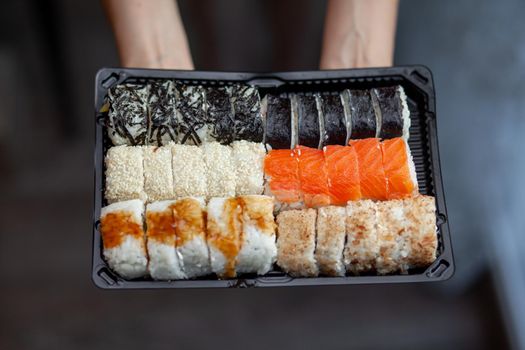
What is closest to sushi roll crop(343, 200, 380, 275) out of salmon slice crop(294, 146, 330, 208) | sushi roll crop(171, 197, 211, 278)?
salmon slice crop(294, 146, 330, 208)

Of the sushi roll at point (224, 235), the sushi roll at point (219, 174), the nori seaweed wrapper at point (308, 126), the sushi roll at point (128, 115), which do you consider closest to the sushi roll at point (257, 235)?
the sushi roll at point (224, 235)

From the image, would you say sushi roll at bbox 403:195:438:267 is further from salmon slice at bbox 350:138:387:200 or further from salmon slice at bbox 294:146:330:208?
salmon slice at bbox 294:146:330:208

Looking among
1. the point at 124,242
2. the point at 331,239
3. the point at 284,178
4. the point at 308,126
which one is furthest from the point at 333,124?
the point at 124,242

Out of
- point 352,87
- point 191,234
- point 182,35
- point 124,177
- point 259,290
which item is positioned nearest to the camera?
point 191,234

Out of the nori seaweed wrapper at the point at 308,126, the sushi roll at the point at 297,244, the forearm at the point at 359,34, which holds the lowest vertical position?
the sushi roll at the point at 297,244

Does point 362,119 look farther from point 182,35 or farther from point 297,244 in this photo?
point 182,35

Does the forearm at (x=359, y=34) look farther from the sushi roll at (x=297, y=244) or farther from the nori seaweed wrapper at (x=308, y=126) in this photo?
the sushi roll at (x=297, y=244)

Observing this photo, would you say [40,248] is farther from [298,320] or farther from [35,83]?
[298,320]
